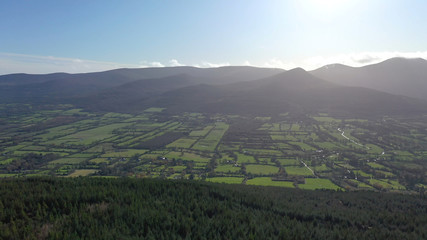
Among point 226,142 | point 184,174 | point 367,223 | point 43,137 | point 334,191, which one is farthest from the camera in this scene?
point 43,137

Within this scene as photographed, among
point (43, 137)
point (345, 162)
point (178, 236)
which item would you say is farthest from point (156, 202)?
point (43, 137)

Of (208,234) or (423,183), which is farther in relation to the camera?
(423,183)

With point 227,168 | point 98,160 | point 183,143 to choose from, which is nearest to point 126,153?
point 98,160

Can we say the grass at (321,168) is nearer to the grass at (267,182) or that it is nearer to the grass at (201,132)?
the grass at (267,182)

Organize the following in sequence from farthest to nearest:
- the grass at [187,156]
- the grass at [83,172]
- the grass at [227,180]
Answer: the grass at [187,156]
the grass at [83,172]
the grass at [227,180]

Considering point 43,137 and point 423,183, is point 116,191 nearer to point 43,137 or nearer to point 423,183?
point 423,183

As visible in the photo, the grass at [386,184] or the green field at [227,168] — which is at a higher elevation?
the grass at [386,184]

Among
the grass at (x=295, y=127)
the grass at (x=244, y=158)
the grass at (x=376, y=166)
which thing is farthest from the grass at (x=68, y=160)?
the grass at (x=295, y=127)
